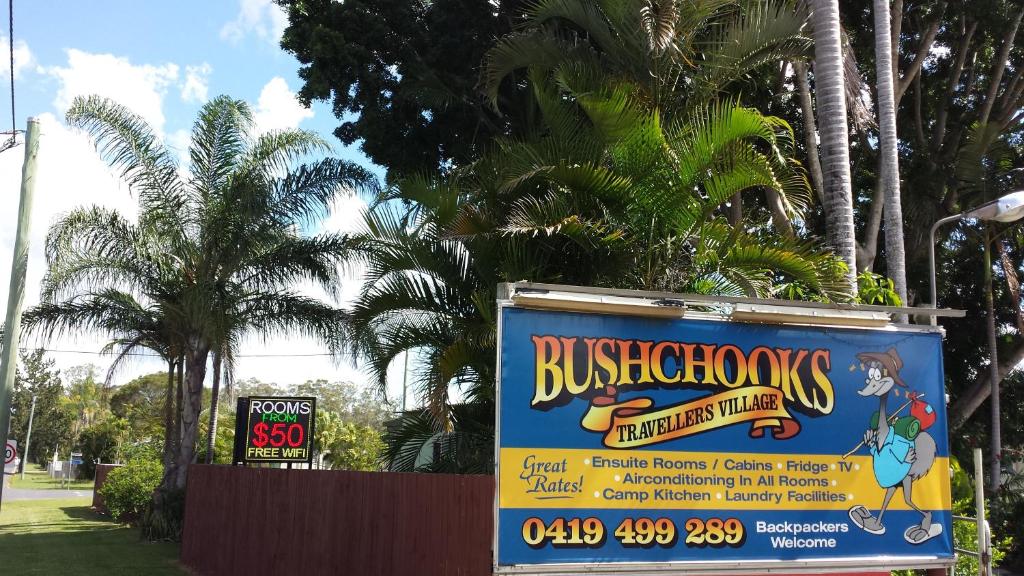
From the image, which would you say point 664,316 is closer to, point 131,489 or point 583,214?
point 583,214

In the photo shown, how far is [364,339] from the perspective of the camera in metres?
12.4

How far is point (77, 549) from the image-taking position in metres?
17.7

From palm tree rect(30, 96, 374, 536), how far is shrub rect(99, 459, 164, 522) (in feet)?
16.1

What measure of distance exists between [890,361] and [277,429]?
10.8m

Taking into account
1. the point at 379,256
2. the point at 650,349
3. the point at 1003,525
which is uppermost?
the point at 379,256

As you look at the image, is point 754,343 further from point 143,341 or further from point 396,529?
point 143,341

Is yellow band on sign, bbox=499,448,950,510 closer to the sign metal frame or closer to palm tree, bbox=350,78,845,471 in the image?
the sign metal frame

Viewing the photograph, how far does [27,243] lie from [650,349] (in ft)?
34.9

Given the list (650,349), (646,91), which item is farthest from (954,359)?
(650,349)

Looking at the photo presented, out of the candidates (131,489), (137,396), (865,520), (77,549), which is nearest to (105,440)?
(137,396)

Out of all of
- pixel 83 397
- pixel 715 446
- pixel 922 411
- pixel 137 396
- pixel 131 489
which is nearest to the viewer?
pixel 715 446

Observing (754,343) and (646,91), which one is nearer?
(754,343)

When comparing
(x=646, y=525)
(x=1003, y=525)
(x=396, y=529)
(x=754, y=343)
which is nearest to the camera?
(x=646, y=525)

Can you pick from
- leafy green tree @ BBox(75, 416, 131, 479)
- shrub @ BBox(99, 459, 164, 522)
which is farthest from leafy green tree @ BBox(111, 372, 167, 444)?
shrub @ BBox(99, 459, 164, 522)
